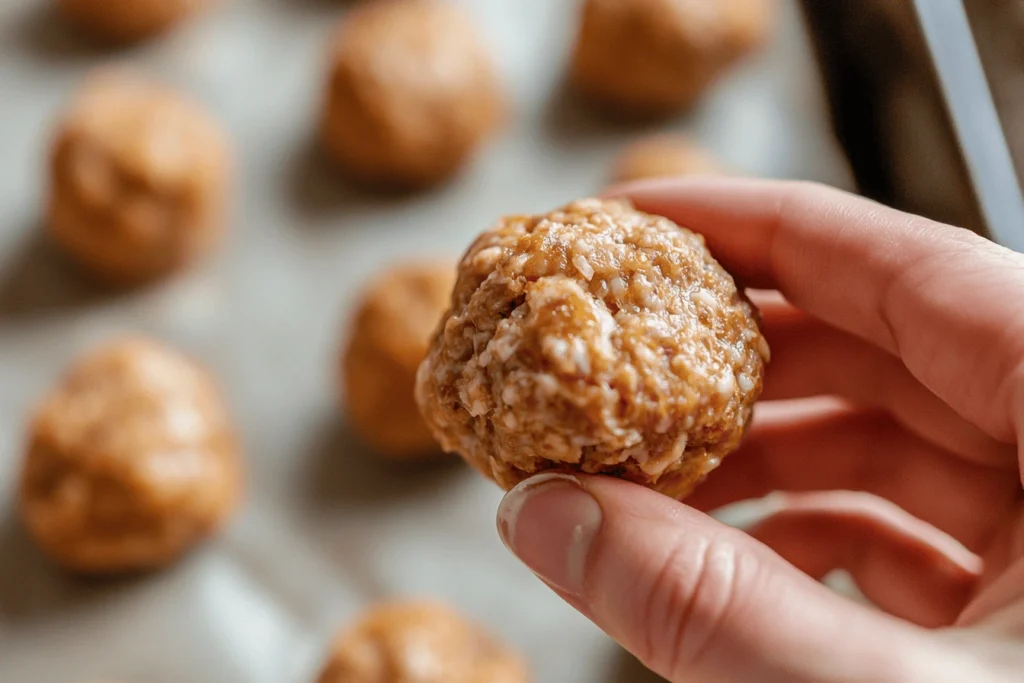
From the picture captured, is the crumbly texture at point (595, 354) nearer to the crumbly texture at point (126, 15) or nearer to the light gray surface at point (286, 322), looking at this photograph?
the light gray surface at point (286, 322)

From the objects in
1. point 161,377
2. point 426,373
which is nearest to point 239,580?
point 161,377

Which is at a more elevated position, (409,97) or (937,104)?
(409,97)

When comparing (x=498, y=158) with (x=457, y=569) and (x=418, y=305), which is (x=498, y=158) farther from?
(x=457, y=569)

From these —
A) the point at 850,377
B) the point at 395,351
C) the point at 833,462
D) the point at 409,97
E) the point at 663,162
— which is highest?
the point at 409,97

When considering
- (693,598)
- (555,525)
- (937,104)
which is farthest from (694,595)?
(937,104)

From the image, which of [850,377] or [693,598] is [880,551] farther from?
[693,598]

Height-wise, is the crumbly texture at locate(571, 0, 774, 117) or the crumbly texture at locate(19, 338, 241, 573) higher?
the crumbly texture at locate(571, 0, 774, 117)

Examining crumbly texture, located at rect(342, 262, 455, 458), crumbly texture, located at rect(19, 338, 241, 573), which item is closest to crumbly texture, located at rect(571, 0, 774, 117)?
crumbly texture, located at rect(342, 262, 455, 458)

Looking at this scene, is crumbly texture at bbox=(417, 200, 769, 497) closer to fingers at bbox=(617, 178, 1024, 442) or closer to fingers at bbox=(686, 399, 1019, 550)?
fingers at bbox=(617, 178, 1024, 442)
